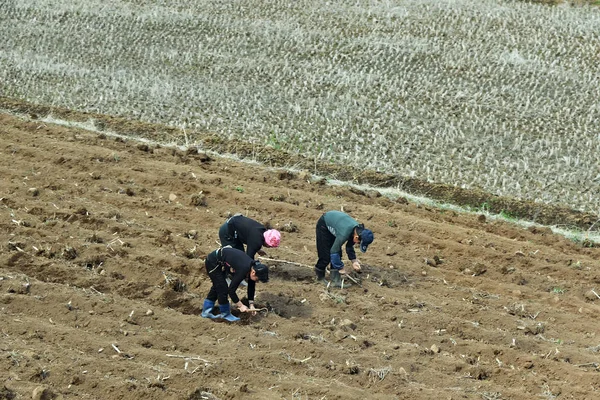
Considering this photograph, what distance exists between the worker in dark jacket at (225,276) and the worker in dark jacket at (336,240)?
1238 millimetres

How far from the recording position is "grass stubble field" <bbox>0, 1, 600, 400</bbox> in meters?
8.54

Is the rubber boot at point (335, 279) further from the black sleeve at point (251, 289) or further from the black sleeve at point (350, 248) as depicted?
the black sleeve at point (251, 289)

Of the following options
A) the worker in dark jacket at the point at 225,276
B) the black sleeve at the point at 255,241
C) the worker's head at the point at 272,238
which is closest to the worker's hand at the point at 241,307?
the worker in dark jacket at the point at 225,276

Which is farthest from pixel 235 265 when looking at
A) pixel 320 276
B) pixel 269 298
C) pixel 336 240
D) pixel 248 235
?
pixel 320 276

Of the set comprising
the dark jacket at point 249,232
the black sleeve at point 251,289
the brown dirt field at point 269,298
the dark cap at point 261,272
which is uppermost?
the dark jacket at point 249,232

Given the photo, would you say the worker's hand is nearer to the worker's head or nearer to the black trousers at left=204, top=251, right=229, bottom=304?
the black trousers at left=204, top=251, right=229, bottom=304

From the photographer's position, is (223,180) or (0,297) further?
(223,180)

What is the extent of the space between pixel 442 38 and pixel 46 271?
596 inches

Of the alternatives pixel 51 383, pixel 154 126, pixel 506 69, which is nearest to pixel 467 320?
pixel 51 383

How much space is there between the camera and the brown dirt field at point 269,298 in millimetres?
8180

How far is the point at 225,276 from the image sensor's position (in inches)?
365

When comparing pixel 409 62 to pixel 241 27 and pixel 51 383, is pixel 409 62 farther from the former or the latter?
pixel 51 383

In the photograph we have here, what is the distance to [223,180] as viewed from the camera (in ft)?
45.0

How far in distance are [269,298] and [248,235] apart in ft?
3.03
